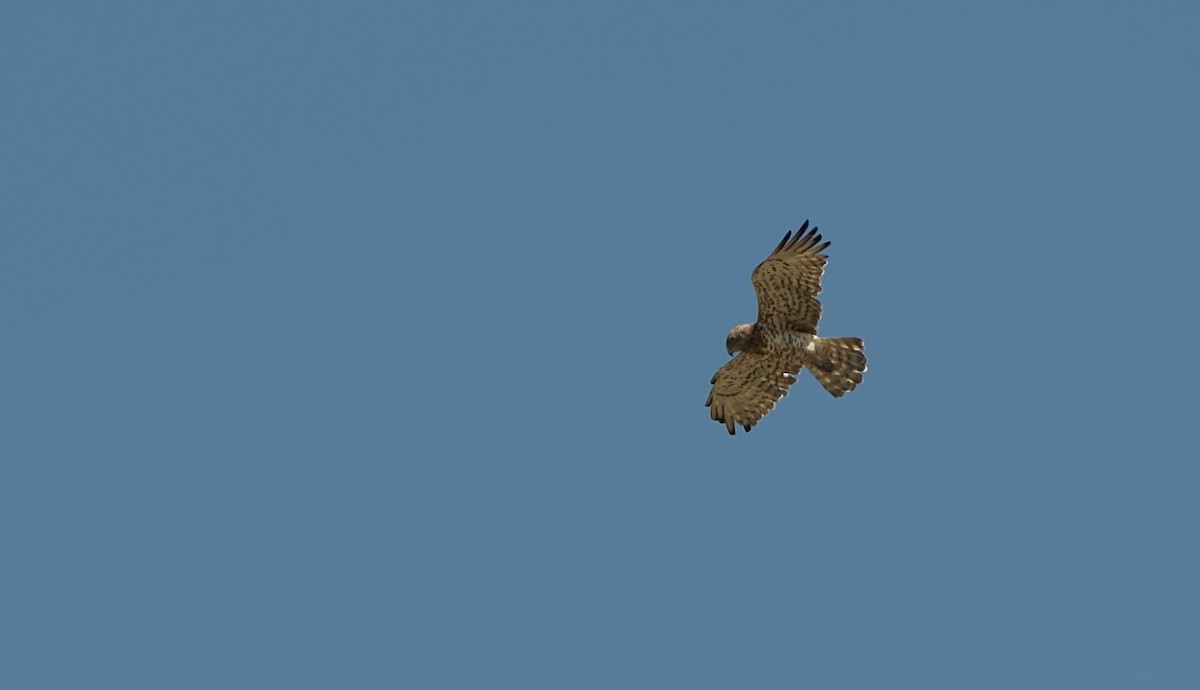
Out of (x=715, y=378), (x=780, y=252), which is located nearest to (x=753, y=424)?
(x=715, y=378)

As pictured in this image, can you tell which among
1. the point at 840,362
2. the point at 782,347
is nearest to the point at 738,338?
the point at 782,347

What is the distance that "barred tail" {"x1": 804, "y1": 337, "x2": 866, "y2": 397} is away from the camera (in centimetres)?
2133

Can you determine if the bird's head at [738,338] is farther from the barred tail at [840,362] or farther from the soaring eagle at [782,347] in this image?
the barred tail at [840,362]

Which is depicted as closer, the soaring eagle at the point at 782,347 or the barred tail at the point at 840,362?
the soaring eagle at the point at 782,347

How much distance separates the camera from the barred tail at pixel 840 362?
70.0ft

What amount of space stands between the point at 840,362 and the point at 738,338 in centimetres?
125

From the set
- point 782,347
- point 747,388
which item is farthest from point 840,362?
point 747,388

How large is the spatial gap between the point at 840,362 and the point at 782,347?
28.2 inches

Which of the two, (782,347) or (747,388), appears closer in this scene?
(782,347)

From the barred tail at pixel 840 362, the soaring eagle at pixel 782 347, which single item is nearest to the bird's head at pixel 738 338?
the soaring eagle at pixel 782 347

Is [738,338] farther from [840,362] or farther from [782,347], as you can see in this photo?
[840,362]

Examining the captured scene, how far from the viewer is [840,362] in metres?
21.4

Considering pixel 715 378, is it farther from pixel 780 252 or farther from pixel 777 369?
pixel 780 252

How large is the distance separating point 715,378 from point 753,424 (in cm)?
76
